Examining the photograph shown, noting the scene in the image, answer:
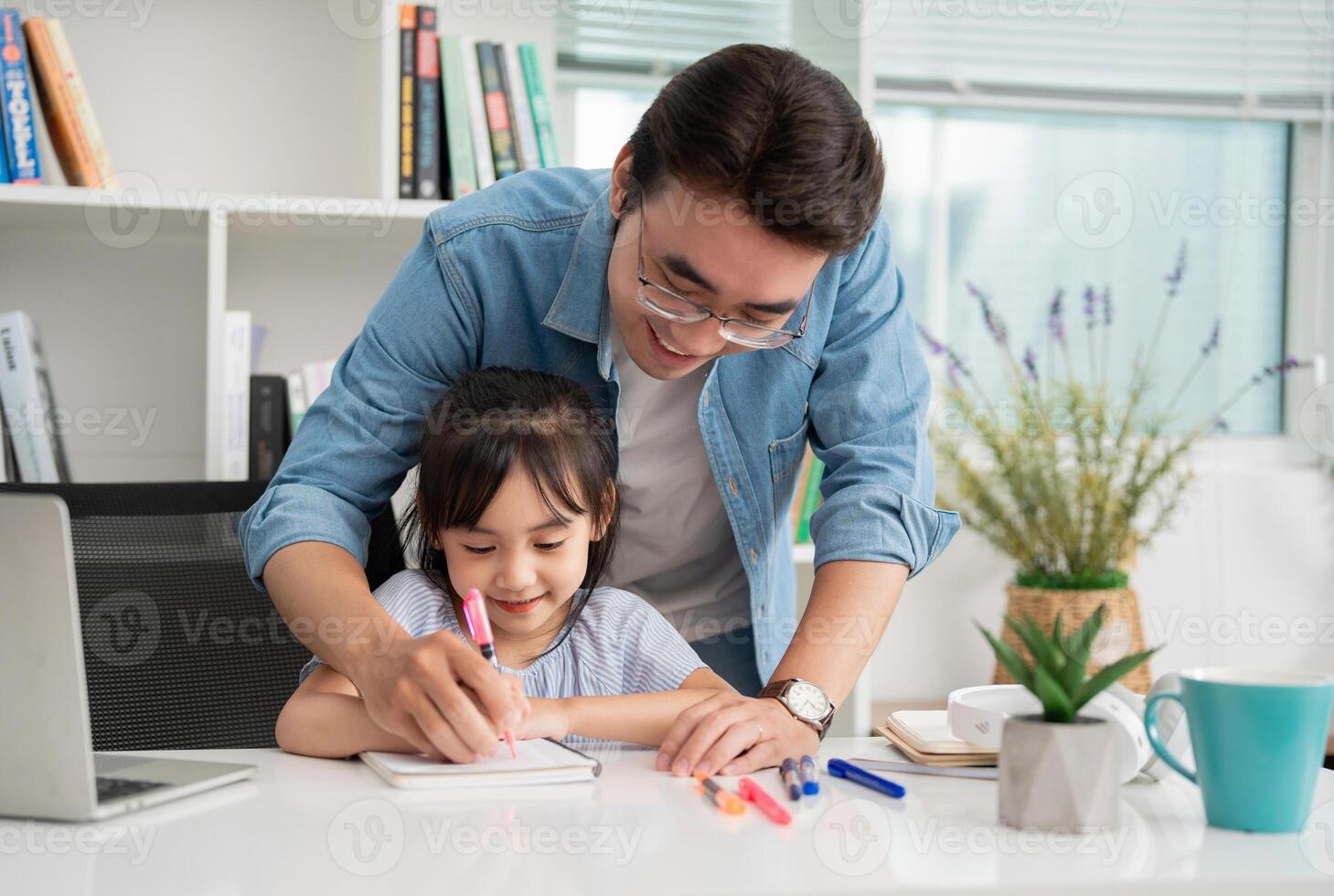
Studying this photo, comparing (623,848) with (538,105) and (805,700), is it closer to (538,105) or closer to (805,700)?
(805,700)

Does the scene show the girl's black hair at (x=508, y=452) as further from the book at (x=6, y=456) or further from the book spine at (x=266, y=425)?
the book at (x=6, y=456)

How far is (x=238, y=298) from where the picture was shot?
6.98ft

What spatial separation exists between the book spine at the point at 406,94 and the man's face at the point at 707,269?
84cm

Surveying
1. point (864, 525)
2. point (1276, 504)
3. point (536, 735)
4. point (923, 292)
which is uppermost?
point (923, 292)

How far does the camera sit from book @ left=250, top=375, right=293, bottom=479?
1921 mm

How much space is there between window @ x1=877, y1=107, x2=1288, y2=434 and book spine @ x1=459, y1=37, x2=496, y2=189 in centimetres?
135

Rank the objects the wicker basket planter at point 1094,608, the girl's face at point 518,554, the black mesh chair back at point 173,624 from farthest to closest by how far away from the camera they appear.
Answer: the wicker basket planter at point 1094,608, the black mesh chair back at point 173,624, the girl's face at point 518,554

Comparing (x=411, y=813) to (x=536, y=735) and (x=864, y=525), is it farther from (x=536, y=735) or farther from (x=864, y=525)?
(x=864, y=525)

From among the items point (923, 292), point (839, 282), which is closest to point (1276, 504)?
point (923, 292)

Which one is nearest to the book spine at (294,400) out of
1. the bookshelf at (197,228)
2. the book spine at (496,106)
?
the bookshelf at (197,228)

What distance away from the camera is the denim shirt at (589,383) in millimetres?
1222

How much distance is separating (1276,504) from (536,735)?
2534mm

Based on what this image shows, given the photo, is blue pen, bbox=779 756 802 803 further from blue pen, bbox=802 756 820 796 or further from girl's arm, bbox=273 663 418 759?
girl's arm, bbox=273 663 418 759

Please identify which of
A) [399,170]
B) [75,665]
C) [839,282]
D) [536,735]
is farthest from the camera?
[399,170]
